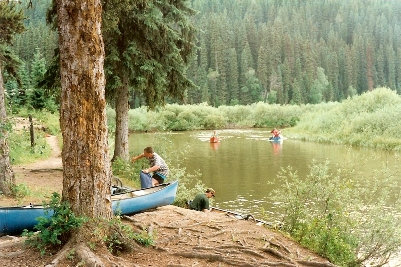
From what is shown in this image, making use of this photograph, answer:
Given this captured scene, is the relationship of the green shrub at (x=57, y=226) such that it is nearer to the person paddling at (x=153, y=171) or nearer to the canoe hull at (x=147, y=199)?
the canoe hull at (x=147, y=199)

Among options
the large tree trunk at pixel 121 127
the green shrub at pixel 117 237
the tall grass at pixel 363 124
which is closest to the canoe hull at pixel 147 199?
the green shrub at pixel 117 237

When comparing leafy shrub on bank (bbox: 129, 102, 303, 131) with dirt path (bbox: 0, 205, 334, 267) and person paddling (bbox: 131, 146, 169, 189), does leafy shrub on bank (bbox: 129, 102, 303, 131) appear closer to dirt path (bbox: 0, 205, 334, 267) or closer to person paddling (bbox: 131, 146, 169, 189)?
person paddling (bbox: 131, 146, 169, 189)

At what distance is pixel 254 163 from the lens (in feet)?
87.5

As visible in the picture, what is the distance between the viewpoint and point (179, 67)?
17188mm

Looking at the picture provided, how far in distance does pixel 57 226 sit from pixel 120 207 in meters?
3.02

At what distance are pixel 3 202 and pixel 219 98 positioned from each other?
7940 centimetres

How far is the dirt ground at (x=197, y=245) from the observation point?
634 cm

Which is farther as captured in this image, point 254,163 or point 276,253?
point 254,163

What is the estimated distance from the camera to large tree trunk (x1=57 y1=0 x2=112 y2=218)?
231 inches

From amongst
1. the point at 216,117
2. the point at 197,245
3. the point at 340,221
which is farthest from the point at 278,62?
the point at 197,245

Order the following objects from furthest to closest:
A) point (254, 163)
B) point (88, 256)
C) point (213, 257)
A: point (254, 163) < point (213, 257) < point (88, 256)

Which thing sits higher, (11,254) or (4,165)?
(4,165)

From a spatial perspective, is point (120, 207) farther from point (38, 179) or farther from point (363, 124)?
point (363, 124)

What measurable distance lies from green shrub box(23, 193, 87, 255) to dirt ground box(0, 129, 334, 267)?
5.8 inches
